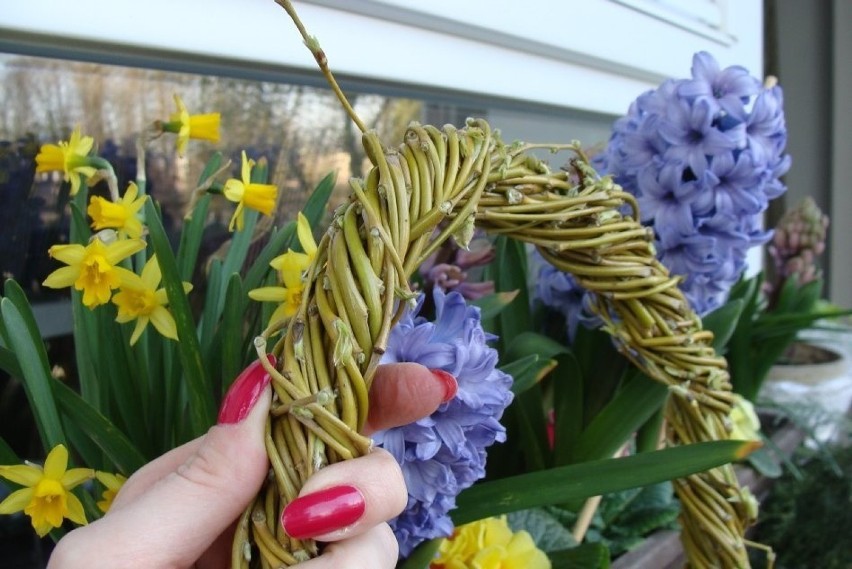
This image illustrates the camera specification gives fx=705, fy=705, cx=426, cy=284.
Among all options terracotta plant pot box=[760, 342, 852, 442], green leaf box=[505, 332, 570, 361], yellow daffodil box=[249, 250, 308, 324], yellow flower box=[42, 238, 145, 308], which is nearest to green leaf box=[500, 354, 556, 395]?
green leaf box=[505, 332, 570, 361]

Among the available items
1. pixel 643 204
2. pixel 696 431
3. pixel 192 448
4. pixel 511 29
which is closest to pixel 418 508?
pixel 192 448

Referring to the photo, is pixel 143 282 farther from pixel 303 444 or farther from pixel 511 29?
pixel 511 29

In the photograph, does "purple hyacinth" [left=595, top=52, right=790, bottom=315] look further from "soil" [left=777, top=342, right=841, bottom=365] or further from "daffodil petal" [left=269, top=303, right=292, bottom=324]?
"soil" [left=777, top=342, right=841, bottom=365]

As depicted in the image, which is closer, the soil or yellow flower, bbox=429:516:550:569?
yellow flower, bbox=429:516:550:569

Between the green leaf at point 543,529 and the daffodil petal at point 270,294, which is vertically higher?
the daffodil petal at point 270,294

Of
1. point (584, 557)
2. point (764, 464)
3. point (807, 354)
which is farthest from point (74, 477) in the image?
point (807, 354)

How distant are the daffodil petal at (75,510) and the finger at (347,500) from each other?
216mm

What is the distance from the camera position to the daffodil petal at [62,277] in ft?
1.35

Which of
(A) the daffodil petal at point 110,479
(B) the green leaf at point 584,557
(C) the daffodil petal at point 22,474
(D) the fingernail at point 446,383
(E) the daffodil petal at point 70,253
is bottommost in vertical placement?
(B) the green leaf at point 584,557

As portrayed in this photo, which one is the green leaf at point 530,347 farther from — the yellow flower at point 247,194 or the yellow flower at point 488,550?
the yellow flower at point 247,194

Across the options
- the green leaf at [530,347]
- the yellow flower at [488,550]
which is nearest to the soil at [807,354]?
the green leaf at [530,347]

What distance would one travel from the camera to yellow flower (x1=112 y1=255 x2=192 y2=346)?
43 cm

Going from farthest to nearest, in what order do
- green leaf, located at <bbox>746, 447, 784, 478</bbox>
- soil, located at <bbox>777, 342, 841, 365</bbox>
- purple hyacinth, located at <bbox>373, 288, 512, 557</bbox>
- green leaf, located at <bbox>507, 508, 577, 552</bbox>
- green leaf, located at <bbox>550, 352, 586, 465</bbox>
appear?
soil, located at <bbox>777, 342, 841, 365</bbox>
green leaf, located at <bbox>746, 447, 784, 478</bbox>
green leaf, located at <bbox>550, 352, 586, 465</bbox>
green leaf, located at <bbox>507, 508, 577, 552</bbox>
purple hyacinth, located at <bbox>373, 288, 512, 557</bbox>

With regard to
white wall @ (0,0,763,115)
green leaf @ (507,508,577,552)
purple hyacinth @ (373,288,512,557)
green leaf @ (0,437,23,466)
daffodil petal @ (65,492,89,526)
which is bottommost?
green leaf @ (507,508,577,552)
